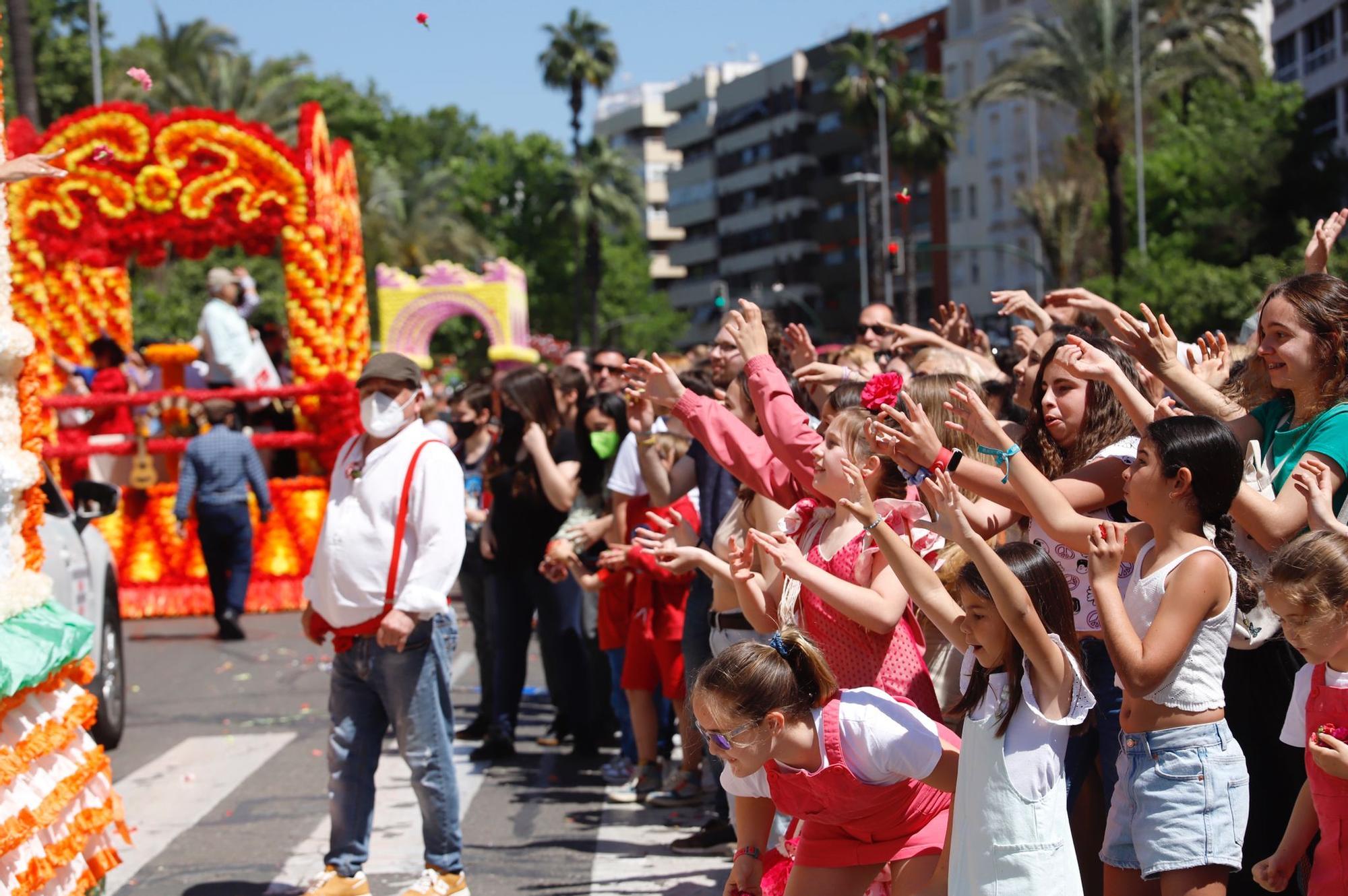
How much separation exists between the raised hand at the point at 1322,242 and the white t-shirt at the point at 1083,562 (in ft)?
2.94

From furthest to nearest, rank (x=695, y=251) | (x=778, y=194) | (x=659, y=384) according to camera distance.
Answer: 1. (x=695, y=251)
2. (x=778, y=194)
3. (x=659, y=384)

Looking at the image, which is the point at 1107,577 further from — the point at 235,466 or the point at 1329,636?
the point at 235,466

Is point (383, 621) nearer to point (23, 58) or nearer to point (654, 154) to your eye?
point (23, 58)

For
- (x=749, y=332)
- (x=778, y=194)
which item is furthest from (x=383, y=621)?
(x=778, y=194)

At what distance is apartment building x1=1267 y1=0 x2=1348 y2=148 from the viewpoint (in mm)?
46812

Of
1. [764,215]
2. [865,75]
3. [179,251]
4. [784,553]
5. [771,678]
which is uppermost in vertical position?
[764,215]

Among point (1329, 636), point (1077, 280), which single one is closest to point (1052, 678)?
point (1329, 636)

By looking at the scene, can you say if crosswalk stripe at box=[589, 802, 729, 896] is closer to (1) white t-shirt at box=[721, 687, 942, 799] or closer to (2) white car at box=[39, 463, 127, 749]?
(1) white t-shirt at box=[721, 687, 942, 799]

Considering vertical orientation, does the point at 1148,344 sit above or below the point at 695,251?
below

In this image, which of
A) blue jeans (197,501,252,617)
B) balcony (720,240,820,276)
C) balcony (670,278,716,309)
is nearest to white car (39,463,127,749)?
blue jeans (197,501,252,617)

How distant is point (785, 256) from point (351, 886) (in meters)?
89.0

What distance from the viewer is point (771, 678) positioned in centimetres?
392

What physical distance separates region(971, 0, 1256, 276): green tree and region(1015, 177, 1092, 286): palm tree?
11099mm

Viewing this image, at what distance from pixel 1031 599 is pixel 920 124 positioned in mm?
51848
